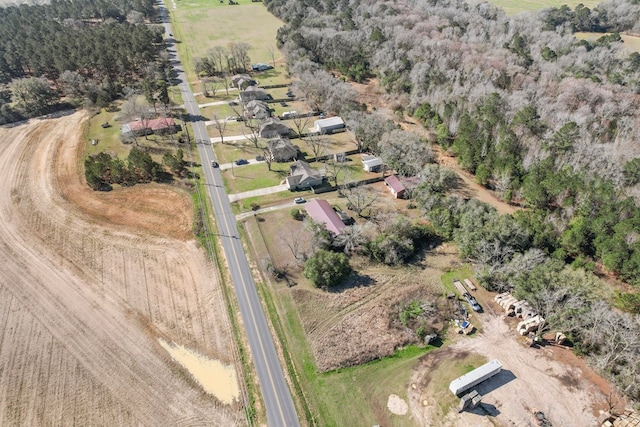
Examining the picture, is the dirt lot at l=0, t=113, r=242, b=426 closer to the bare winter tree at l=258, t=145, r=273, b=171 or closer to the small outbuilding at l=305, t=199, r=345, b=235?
the bare winter tree at l=258, t=145, r=273, b=171

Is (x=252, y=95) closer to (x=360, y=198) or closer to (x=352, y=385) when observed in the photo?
(x=360, y=198)

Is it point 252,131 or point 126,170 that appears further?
point 252,131

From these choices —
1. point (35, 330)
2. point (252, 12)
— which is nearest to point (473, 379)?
point (35, 330)

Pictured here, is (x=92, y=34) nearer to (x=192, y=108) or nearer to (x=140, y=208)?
(x=192, y=108)

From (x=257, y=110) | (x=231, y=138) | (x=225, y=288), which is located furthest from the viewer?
(x=257, y=110)

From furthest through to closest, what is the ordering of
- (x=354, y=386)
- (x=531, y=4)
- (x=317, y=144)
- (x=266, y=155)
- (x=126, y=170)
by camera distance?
(x=531, y=4), (x=317, y=144), (x=266, y=155), (x=126, y=170), (x=354, y=386)

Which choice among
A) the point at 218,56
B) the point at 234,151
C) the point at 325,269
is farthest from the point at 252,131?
the point at 218,56

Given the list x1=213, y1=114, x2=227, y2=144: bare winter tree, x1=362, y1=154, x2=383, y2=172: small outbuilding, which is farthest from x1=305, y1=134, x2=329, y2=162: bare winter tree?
x1=213, y1=114, x2=227, y2=144: bare winter tree
